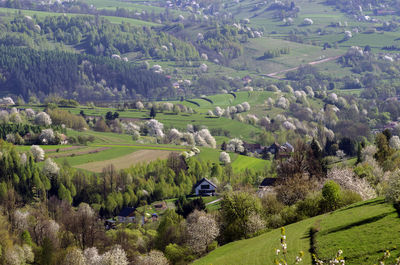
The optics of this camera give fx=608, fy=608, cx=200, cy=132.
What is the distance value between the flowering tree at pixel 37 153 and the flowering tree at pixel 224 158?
138ft

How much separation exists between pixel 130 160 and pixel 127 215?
35.1 meters

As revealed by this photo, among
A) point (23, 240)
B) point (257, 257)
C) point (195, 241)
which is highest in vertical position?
point (257, 257)

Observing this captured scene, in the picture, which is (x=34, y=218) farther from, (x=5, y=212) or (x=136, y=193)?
(x=136, y=193)

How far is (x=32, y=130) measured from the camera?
5748 inches

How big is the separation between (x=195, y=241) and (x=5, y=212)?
136ft

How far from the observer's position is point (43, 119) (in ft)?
578

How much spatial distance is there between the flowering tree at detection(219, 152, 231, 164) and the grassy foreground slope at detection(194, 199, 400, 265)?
85429 mm

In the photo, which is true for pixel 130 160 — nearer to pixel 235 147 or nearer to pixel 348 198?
pixel 235 147

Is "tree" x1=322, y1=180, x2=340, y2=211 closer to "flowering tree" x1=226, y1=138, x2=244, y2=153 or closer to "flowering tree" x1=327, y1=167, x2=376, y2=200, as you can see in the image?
"flowering tree" x1=327, y1=167, x2=376, y2=200

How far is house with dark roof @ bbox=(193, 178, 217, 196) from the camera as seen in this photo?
387 ft

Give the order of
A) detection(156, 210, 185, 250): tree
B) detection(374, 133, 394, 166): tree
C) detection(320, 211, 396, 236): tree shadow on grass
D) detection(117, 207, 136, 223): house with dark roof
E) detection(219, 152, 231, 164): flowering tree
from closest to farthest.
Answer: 1. detection(320, 211, 396, 236): tree shadow on grass
2. detection(156, 210, 185, 250): tree
3. detection(374, 133, 394, 166): tree
4. detection(117, 207, 136, 223): house with dark roof
5. detection(219, 152, 231, 164): flowering tree

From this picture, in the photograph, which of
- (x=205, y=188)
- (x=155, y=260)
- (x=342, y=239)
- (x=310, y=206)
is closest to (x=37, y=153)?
(x=205, y=188)

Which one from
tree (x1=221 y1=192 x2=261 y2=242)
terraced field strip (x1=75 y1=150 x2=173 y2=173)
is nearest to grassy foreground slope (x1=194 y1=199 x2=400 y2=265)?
tree (x1=221 y1=192 x2=261 y2=242)

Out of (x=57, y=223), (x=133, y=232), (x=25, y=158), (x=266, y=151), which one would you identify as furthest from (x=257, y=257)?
(x=266, y=151)
